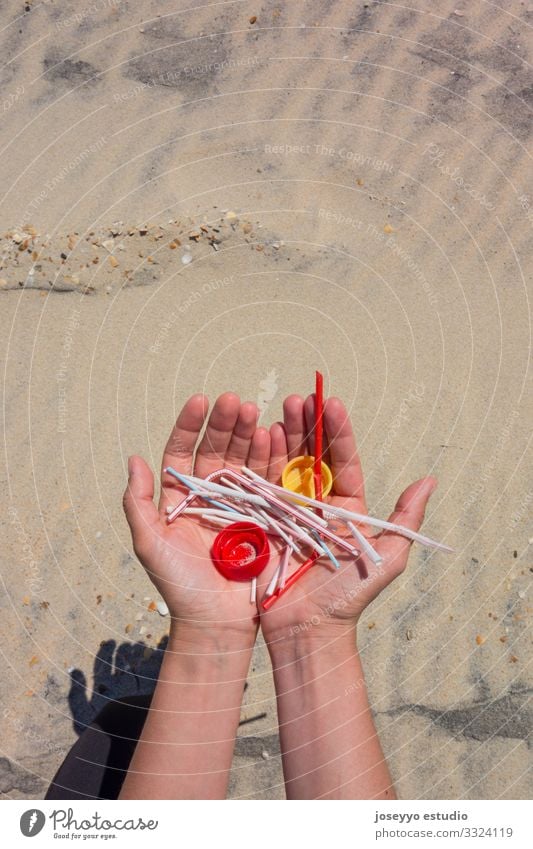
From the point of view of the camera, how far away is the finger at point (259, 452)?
124 inches

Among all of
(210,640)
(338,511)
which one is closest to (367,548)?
(338,511)

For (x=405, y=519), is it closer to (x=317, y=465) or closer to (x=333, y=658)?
(x=317, y=465)

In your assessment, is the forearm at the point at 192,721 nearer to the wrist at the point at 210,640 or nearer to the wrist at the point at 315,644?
the wrist at the point at 210,640

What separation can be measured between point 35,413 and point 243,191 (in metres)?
1.65

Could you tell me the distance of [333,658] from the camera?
2.98m

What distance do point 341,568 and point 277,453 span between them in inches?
23.1

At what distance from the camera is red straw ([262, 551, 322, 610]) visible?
2.94 meters

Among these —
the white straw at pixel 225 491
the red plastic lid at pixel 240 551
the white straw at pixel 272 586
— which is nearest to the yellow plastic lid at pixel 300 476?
the white straw at pixel 225 491

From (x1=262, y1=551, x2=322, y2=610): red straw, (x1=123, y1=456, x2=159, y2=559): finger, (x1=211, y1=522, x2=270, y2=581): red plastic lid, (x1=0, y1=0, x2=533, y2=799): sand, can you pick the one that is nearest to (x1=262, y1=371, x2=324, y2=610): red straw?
(x1=262, y1=551, x2=322, y2=610): red straw

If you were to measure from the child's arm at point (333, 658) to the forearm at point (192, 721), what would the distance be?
19 centimetres

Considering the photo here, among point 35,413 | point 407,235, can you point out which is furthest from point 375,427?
point 35,413

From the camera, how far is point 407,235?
4184mm
